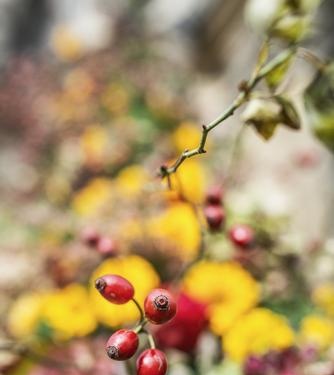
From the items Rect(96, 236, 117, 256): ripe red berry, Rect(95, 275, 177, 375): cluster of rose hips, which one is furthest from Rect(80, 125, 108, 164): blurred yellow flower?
Rect(95, 275, 177, 375): cluster of rose hips

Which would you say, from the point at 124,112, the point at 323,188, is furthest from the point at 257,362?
the point at 124,112

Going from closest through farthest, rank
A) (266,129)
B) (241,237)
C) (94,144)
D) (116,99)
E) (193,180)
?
(266,129) < (241,237) < (193,180) < (94,144) < (116,99)

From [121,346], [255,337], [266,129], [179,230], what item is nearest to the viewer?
[121,346]

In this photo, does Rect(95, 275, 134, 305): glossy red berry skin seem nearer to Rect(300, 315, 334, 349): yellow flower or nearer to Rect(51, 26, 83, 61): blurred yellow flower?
Rect(300, 315, 334, 349): yellow flower

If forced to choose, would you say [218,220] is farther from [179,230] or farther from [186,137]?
[186,137]

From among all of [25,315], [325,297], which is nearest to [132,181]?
[25,315]

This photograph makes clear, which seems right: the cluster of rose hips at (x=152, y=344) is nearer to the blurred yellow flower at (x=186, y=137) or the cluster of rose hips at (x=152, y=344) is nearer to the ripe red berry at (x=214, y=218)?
the ripe red berry at (x=214, y=218)
